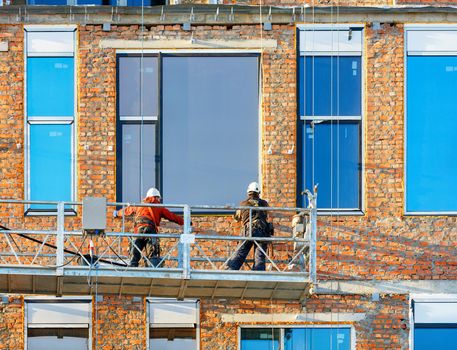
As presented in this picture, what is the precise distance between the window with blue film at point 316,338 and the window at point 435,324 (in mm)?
1136

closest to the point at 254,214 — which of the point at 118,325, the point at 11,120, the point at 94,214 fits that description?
the point at 94,214

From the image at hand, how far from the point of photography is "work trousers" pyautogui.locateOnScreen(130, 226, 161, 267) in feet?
76.6

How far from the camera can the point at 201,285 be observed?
76.8 ft

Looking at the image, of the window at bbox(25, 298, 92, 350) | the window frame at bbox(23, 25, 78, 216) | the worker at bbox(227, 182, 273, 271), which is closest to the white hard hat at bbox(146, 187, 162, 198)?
the worker at bbox(227, 182, 273, 271)

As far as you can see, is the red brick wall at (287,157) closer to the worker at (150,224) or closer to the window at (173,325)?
the window at (173,325)

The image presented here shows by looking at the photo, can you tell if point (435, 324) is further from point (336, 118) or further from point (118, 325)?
point (118, 325)

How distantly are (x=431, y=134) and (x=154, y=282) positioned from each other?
540cm

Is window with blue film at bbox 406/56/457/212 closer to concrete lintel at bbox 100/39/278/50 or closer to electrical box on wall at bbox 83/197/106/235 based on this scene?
concrete lintel at bbox 100/39/278/50

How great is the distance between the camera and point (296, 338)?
82.5 ft

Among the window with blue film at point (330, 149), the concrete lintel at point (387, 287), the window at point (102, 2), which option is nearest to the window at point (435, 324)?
the concrete lintel at point (387, 287)

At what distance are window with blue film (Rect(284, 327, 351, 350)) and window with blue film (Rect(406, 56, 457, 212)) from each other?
235 cm

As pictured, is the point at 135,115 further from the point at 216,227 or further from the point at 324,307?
the point at 324,307

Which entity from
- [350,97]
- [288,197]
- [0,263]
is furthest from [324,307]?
[0,263]

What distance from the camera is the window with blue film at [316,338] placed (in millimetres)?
25156
